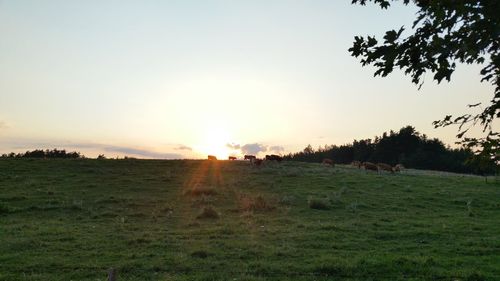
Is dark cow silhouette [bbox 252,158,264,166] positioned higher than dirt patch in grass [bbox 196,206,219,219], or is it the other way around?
dark cow silhouette [bbox 252,158,264,166]

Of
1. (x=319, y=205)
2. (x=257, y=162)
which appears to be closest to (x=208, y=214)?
(x=319, y=205)

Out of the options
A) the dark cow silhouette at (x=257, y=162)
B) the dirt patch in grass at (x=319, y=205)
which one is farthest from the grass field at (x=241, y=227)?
the dark cow silhouette at (x=257, y=162)

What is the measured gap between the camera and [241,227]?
845 inches

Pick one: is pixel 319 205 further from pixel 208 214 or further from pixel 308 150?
pixel 308 150

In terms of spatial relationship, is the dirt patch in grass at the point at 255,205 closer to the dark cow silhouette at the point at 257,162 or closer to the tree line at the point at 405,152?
the dark cow silhouette at the point at 257,162

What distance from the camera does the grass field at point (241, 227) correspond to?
48.4 ft

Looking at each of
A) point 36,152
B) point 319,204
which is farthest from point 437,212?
point 36,152

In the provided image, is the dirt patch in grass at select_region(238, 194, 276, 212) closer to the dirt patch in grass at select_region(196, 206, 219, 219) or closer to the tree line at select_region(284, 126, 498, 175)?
the dirt patch in grass at select_region(196, 206, 219, 219)

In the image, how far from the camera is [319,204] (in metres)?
27.7

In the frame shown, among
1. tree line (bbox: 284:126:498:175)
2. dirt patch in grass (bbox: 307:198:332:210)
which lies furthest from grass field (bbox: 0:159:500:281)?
tree line (bbox: 284:126:498:175)

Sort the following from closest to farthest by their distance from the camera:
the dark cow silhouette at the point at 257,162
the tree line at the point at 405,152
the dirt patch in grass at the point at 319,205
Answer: the dirt patch in grass at the point at 319,205 → the dark cow silhouette at the point at 257,162 → the tree line at the point at 405,152

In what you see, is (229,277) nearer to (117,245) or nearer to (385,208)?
(117,245)

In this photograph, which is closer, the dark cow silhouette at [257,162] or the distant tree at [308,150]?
the dark cow silhouette at [257,162]

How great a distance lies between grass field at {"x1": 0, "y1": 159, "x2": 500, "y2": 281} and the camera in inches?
581
